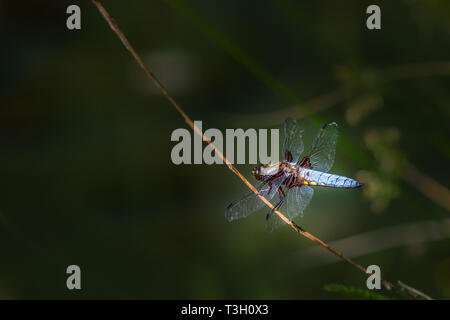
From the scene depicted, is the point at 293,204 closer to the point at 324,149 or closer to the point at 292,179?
the point at 292,179

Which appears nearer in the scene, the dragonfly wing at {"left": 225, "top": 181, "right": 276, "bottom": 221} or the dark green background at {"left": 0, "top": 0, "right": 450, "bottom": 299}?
the dragonfly wing at {"left": 225, "top": 181, "right": 276, "bottom": 221}

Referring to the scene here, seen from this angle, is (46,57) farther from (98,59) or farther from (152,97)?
(152,97)

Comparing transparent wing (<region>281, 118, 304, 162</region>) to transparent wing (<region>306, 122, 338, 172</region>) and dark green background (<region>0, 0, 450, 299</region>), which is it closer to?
transparent wing (<region>306, 122, 338, 172</region>)

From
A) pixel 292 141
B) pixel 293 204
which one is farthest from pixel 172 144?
pixel 293 204

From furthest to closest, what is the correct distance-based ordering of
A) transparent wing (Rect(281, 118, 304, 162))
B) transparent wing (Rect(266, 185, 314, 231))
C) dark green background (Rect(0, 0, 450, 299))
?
dark green background (Rect(0, 0, 450, 299)), transparent wing (Rect(281, 118, 304, 162)), transparent wing (Rect(266, 185, 314, 231))

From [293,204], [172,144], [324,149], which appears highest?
[172,144]

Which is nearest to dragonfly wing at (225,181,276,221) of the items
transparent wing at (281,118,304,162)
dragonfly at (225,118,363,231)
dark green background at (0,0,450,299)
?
dragonfly at (225,118,363,231)
